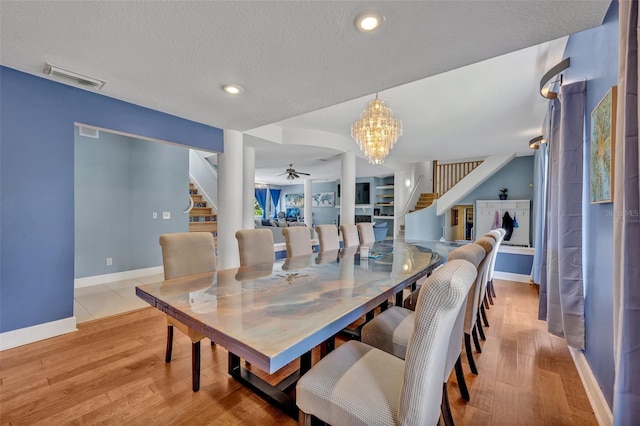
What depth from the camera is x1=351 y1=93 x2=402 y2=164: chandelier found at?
3.06 metres

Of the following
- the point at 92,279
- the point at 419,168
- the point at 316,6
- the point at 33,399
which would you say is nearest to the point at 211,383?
the point at 33,399

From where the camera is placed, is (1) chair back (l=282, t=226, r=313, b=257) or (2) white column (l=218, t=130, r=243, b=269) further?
(2) white column (l=218, t=130, r=243, b=269)

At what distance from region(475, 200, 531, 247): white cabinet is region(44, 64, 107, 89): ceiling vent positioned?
7.43 m

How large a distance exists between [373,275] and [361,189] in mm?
9537

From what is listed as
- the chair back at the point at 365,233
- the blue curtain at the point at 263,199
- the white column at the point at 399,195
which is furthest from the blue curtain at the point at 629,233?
the blue curtain at the point at 263,199

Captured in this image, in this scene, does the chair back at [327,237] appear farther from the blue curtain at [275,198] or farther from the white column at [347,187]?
the blue curtain at [275,198]

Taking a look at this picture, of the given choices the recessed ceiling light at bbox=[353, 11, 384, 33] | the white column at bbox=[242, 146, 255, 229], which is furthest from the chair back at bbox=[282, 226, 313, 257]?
the white column at bbox=[242, 146, 255, 229]

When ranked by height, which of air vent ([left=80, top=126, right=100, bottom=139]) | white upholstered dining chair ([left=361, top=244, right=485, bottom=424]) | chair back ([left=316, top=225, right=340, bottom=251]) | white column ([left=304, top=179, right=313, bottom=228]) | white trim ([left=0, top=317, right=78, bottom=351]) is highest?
air vent ([left=80, top=126, right=100, bottom=139])

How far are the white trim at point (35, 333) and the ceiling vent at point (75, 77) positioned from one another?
2.19 meters

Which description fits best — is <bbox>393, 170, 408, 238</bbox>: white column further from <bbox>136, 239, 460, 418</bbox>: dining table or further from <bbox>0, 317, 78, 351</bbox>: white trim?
<bbox>0, 317, 78, 351</bbox>: white trim

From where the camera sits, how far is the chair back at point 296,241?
2893mm

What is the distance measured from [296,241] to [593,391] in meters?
2.51

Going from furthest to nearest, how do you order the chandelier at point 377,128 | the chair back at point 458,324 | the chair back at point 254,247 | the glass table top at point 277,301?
the chandelier at point 377,128 → the chair back at point 254,247 → the chair back at point 458,324 → the glass table top at point 277,301

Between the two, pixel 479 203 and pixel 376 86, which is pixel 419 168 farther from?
pixel 376 86
